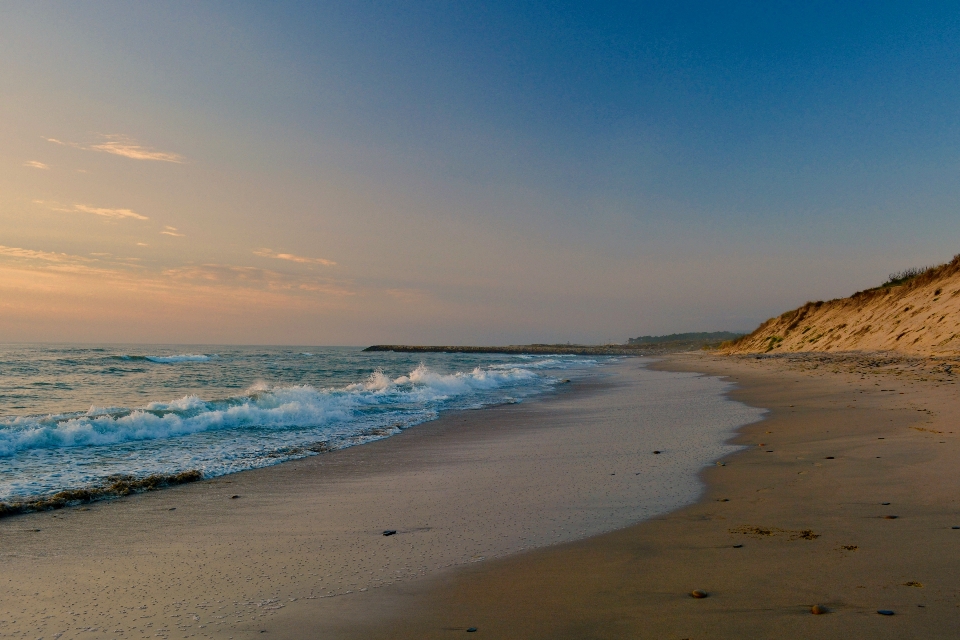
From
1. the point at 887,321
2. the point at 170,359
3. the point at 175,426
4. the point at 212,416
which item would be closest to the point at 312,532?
the point at 175,426

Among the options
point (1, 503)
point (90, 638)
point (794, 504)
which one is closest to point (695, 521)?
point (794, 504)

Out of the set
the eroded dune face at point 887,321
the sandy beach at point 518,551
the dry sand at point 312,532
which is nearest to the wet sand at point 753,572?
the sandy beach at point 518,551

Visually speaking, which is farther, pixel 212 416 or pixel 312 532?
pixel 212 416

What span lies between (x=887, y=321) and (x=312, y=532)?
110ft

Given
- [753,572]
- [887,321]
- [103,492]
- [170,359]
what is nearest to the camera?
[753,572]

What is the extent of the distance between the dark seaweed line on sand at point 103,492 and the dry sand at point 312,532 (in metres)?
0.28

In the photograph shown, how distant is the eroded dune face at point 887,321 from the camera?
22.8 m

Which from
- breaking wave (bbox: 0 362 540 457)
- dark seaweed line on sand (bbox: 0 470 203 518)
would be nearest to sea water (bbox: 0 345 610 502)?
breaking wave (bbox: 0 362 540 457)

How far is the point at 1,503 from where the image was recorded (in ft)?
19.2

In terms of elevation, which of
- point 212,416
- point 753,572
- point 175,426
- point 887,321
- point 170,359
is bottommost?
point 170,359

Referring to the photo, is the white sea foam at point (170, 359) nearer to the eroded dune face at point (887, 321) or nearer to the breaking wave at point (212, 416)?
the breaking wave at point (212, 416)

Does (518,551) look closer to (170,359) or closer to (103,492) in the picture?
(103,492)

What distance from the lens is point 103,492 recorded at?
21.3 feet

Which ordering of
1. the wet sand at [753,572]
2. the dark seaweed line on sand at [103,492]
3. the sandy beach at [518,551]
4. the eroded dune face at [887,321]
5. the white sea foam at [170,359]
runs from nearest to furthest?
the wet sand at [753,572] → the sandy beach at [518,551] → the dark seaweed line on sand at [103,492] → the eroded dune face at [887,321] → the white sea foam at [170,359]
